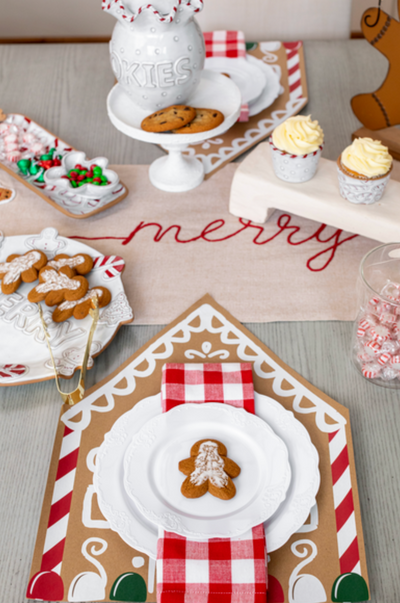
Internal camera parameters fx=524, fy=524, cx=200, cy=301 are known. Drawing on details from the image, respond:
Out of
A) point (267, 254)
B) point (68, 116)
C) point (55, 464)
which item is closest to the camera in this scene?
point (55, 464)

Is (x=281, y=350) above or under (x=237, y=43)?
under

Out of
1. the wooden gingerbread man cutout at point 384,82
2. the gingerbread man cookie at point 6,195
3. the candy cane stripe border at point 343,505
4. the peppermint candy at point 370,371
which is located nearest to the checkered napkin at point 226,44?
the wooden gingerbread man cutout at point 384,82

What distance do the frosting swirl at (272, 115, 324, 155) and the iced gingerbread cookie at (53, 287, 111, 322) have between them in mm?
433

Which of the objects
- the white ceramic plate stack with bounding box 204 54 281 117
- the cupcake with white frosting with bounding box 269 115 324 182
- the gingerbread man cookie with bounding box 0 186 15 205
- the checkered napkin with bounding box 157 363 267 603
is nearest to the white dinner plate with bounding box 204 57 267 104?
the white ceramic plate stack with bounding box 204 54 281 117

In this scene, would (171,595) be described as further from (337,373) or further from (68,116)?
(68,116)

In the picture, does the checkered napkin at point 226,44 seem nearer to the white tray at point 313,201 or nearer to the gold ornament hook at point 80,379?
the white tray at point 313,201

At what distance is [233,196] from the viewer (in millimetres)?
1100

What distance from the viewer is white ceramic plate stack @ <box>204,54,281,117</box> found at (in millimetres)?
1349

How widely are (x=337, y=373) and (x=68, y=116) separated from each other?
99cm

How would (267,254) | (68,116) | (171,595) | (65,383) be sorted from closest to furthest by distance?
(171,595) → (65,383) → (267,254) → (68,116)

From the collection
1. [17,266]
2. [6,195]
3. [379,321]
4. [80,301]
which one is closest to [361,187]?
[379,321]

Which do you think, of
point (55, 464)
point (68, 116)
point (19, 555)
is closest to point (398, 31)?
point (68, 116)

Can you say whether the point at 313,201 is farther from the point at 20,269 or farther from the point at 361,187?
the point at 20,269

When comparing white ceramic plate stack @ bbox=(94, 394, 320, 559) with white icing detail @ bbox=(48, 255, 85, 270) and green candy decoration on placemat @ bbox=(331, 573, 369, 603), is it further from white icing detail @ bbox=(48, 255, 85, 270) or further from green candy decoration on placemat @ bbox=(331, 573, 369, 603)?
white icing detail @ bbox=(48, 255, 85, 270)
